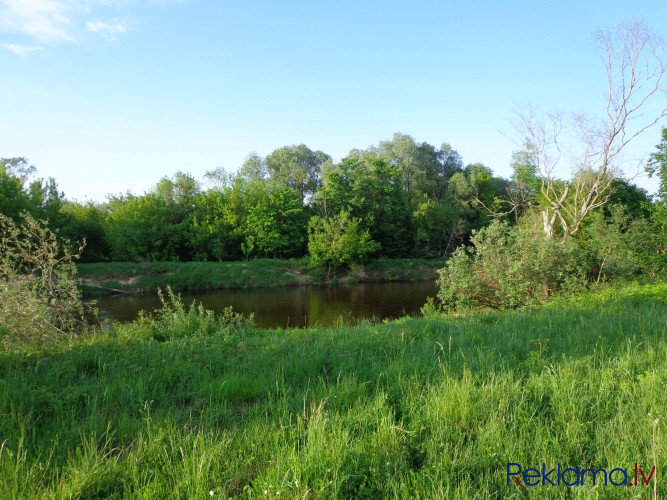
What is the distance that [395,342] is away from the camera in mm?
5758

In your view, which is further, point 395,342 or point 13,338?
point 13,338

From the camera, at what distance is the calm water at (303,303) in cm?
1994

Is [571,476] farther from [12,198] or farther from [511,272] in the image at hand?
[12,198]

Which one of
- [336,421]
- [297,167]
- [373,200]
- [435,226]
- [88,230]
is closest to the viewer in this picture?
[336,421]

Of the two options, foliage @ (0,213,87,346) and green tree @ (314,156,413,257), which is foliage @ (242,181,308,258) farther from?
foliage @ (0,213,87,346)

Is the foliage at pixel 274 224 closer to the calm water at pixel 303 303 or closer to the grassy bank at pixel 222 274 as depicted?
the grassy bank at pixel 222 274

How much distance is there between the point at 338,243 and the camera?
3703cm

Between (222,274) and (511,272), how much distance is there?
2585 cm

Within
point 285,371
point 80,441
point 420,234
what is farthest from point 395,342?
point 420,234

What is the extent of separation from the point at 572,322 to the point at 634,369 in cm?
314

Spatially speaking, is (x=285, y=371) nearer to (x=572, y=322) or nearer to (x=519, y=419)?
(x=519, y=419)

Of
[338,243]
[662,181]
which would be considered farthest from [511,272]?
[338,243]

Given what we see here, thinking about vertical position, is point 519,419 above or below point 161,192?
below

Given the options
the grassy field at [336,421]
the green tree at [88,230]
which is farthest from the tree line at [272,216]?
the grassy field at [336,421]
